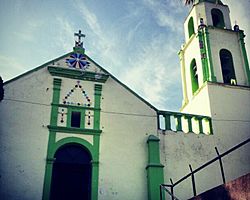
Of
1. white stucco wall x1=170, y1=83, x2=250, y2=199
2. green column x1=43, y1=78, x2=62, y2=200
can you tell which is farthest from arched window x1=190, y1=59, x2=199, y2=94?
green column x1=43, y1=78, x2=62, y2=200

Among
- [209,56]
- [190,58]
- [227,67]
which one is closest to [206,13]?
[190,58]

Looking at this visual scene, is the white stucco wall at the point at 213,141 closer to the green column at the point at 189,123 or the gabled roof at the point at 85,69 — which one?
the green column at the point at 189,123

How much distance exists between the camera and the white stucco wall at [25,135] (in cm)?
1180

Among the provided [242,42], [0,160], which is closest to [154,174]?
[0,160]

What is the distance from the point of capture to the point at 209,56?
17391 mm

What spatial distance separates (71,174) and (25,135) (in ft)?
7.61

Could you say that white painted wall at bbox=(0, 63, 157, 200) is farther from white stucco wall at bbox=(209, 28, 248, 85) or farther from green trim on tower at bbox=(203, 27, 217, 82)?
white stucco wall at bbox=(209, 28, 248, 85)

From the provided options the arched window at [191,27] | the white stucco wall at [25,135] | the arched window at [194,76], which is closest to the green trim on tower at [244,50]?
the arched window at [194,76]

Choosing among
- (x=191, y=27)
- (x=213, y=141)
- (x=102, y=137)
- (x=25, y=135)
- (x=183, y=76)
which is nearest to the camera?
(x=25, y=135)

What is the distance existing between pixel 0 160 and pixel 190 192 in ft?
24.6

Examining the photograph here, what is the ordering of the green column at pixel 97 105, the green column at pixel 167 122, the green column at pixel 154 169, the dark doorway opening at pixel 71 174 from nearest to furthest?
the dark doorway opening at pixel 71 174 < the green column at pixel 154 169 < the green column at pixel 97 105 < the green column at pixel 167 122

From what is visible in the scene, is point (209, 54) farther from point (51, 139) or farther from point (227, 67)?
point (51, 139)

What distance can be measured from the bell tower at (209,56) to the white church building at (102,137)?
0.17 meters

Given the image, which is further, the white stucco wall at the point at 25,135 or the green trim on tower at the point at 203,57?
the green trim on tower at the point at 203,57
